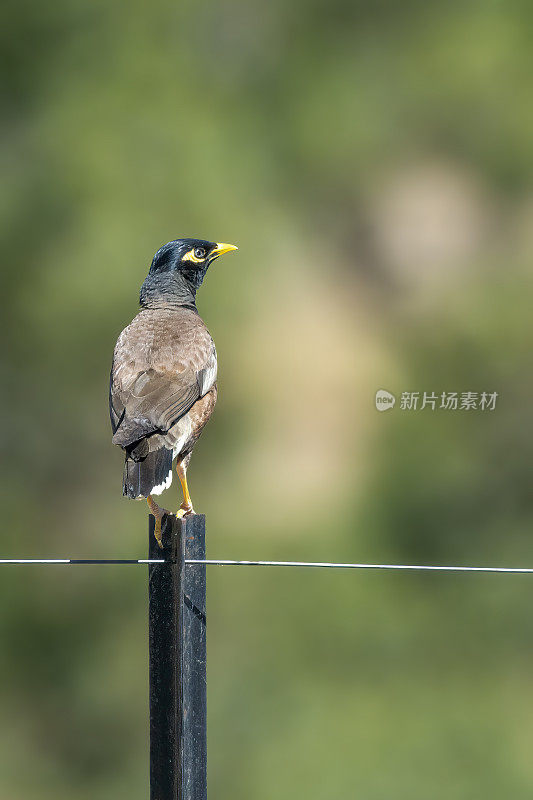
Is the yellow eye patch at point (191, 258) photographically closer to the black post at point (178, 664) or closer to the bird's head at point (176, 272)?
the bird's head at point (176, 272)

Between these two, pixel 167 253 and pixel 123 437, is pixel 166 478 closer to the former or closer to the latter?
pixel 123 437

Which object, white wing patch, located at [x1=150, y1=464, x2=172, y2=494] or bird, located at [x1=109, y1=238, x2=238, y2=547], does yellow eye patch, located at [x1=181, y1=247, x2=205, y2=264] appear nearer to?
bird, located at [x1=109, y1=238, x2=238, y2=547]

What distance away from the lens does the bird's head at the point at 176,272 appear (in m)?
2.06

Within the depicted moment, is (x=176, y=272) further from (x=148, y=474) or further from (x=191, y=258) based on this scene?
(x=148, y=474)

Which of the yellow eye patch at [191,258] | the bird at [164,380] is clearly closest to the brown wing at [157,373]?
the bird at [164,380]

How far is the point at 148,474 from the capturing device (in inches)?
58.3

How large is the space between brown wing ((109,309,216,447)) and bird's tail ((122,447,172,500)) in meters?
0.04

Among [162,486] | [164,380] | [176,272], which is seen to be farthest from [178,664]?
[176,272]

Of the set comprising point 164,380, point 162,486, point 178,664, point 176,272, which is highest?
point 176,272

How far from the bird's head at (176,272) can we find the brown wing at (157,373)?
10 centimetres

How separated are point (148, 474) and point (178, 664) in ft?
1.04

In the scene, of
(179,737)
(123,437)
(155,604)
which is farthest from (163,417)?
(179,737)

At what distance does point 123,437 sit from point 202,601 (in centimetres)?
32

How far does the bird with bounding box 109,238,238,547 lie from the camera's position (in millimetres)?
1512
